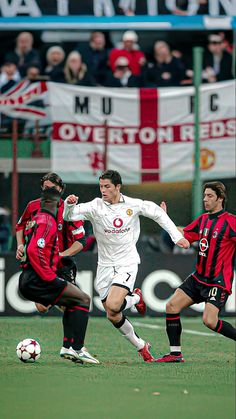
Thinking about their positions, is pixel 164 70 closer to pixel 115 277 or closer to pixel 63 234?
pixel 63 234

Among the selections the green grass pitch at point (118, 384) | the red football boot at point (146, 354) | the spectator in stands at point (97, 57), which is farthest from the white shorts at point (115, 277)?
the spectator in stands at point (97, 57)

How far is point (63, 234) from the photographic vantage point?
1096 centimetres

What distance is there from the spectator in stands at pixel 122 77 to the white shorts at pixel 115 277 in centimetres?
707

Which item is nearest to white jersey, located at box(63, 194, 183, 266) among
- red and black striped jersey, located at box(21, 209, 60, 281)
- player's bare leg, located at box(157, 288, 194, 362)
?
player's bare leg, located at box(157, 288, 194, 362)

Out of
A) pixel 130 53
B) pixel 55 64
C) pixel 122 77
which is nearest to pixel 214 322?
pixel 122 77

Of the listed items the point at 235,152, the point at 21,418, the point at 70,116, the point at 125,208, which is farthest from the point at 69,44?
the point at 21,418

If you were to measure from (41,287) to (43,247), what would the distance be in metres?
0.36

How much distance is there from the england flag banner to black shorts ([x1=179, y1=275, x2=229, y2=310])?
480 cm

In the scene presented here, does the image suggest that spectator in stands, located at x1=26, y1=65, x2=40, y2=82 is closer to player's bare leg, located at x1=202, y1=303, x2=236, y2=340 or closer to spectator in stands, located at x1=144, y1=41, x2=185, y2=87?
spectator in stands, located at x1=144, y1=41, x2=185, y2=87

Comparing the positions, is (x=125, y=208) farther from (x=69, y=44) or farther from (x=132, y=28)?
(x=69, y=44)

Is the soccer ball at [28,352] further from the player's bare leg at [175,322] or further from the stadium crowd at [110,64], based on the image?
the stadium crowd at [110,64]

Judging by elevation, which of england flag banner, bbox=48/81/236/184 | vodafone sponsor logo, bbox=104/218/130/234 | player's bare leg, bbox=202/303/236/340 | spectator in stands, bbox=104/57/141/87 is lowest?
player's bare leg, bbox=202/303/236/340

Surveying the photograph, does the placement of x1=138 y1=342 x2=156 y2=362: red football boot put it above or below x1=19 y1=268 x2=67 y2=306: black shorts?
below

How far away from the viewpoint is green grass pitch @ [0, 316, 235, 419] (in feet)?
23.2
